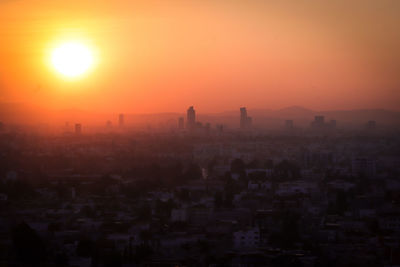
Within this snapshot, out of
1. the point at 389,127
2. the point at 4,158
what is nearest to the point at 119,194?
the point at 4,158

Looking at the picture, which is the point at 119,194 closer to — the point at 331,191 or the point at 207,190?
the point at 207,190

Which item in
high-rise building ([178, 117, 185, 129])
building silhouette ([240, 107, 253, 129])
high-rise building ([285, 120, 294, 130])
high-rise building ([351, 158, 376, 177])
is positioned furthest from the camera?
high-rise building ([285, 120, 294, 130])

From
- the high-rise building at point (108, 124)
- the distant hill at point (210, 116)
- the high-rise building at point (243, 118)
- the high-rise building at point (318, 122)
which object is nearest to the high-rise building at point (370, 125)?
the distant hill at point (210, 116)

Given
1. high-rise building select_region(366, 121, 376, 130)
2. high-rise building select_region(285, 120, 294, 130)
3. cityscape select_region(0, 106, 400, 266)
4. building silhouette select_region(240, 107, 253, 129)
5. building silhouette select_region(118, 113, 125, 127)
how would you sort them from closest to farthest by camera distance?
1. cityscape select_region(0, 106, 400, 266)
2. high-rise building select_region(366, 121, 376, 130)
3. building silhouette select_region(118, 113, 125, 127)
4. building silhouette select_region(240, 107, 253, 129)
5. high-rise building select_region(285, 120, 294, 130)

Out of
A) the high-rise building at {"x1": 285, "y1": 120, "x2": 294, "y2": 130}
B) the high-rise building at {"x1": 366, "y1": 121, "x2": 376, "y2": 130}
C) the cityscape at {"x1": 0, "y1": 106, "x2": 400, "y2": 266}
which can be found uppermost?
the high-rise building at {"x1": 285, "y1": 120, "x2": 294, "y2": 130}

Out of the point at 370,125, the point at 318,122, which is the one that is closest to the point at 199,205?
the point at 370,125

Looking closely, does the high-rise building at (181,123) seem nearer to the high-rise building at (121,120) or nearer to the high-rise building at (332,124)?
the high-rise building at (121,120)

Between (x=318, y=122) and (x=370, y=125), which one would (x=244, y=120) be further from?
(x=370, y=125)

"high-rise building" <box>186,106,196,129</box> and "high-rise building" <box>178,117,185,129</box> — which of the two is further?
"high-rise building" <box>178,117,185,129</box>

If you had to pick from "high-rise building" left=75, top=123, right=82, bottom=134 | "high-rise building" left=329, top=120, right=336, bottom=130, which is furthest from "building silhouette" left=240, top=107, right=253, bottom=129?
"high-rise building" left=75, top=123, right=82, bottom=134

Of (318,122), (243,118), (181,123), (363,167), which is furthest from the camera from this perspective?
(181,123)

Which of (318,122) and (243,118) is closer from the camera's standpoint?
(243,118)

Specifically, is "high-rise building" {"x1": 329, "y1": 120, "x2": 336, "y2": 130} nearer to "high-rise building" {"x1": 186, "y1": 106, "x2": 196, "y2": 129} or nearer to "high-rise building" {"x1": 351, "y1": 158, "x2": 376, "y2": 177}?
"high-rise building" {"x1": 186, "y1": 106, "x2": 196, "y2": 129}
